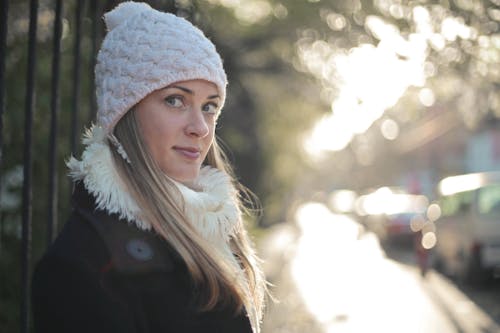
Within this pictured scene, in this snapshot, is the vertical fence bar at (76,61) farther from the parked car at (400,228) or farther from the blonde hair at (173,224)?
the parked car at (400,228)

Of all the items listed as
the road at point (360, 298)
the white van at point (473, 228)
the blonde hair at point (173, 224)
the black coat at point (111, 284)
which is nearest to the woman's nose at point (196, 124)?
the blonde hair at point (173, 224)

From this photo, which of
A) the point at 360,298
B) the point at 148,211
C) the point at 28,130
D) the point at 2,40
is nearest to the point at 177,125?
the point at 148,211

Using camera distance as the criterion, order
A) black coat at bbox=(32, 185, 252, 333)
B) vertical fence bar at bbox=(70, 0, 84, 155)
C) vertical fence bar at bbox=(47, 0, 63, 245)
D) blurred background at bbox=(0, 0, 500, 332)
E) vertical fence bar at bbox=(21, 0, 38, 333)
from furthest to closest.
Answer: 1. blurred background at bbox=(0, 0, 500, 332)
2. vertical fence bar at bbox=(70, 0, 84, 155)
3. vertical fence bar at bbox=(47, 0, 63, 245)
4. vertical fence bar at bbox=(21, 0, 38, 333)
5. black coat at bbox=(32, 185, 252, 333)

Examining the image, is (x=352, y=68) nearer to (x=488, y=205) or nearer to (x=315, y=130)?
(x=488, y=205)

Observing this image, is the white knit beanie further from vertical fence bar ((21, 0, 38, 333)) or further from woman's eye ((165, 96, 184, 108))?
vertical fence bar ((21, 0, 38, 333))

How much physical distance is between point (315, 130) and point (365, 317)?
40.7 ft

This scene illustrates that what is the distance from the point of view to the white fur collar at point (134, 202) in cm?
172

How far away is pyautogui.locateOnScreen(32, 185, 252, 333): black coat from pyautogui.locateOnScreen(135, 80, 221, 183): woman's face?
0.76 feet

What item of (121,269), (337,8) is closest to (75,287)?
(121,269)

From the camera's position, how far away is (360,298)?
1156 cm

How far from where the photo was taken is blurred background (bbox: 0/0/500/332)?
3953mm

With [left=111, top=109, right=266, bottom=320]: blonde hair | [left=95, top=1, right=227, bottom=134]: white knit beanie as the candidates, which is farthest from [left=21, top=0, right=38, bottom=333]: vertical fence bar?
[left=111, top=109, right=266, bottom=320]: blonde hair

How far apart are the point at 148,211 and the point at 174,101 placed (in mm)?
330

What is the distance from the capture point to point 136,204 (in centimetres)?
174
